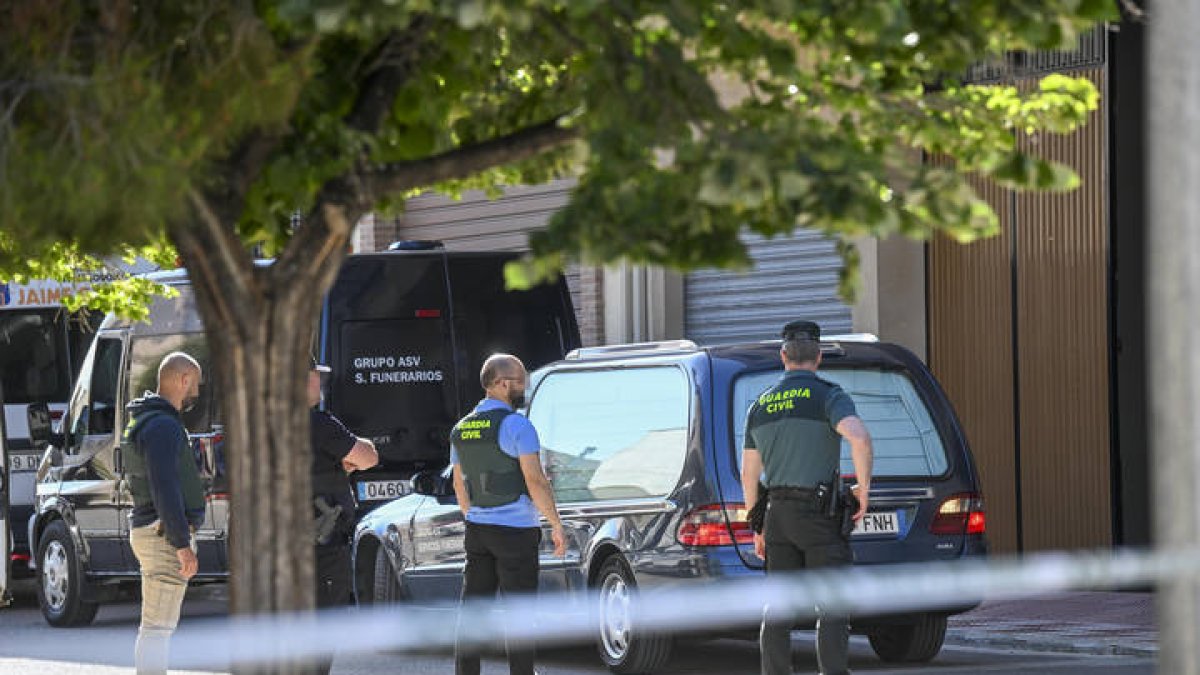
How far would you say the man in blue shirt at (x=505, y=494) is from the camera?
11.4 m

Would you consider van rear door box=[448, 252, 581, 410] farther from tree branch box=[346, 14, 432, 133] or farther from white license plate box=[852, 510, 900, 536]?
tree branch box=[346, 14, 432, 133]

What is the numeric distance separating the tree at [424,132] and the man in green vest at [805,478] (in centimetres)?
328

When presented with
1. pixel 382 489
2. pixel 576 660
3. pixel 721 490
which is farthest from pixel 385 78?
pixel 382 489

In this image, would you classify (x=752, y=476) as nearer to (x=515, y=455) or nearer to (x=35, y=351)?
(x=515, y=455)

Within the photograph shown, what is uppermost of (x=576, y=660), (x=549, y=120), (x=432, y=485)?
(x=549, y=120)

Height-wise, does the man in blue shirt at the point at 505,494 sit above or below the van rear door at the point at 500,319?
below

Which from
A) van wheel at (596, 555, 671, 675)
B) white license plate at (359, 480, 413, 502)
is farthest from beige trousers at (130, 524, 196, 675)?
white license plate at (359, 480, 413, 502)

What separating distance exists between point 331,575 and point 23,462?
10082 mm

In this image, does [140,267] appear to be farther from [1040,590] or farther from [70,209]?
[70,209]

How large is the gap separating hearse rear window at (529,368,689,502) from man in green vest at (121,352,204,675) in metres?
2.55

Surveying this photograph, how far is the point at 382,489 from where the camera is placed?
1678 centimetres

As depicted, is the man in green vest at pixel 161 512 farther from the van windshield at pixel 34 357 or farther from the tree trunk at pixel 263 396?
the van windshield at pixel 34 357

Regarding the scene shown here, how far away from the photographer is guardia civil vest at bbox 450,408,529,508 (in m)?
11.4

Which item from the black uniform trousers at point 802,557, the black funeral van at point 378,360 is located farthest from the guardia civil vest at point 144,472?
the black funeral van at point 378,360
